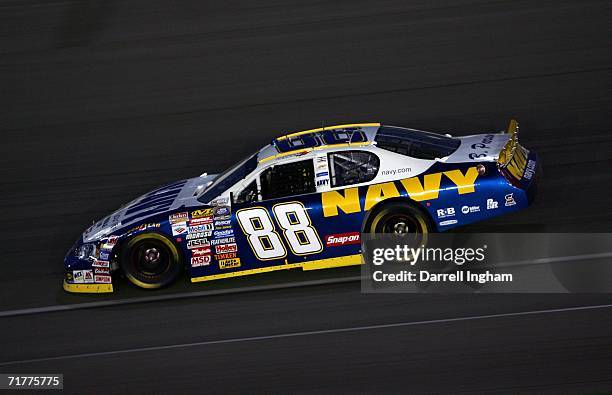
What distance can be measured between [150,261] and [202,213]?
2.46 ft

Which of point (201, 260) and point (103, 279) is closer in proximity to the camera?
point (201, 260)

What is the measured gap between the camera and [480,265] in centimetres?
912

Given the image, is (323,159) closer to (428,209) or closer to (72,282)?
(428,209)

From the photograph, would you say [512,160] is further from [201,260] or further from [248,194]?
[201,260]

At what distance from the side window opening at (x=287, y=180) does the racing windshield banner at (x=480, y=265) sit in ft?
2.66

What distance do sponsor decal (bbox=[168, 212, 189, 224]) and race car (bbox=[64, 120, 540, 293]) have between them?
13 mm

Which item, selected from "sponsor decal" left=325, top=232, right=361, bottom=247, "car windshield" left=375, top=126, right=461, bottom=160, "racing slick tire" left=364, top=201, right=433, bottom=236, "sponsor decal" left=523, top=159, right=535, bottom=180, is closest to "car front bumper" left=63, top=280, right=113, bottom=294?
"sponsor decal" left=325, top=232, right=361, bottom=247

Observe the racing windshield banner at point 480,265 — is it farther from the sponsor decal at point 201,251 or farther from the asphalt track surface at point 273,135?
the sponsor decal at point 201,251

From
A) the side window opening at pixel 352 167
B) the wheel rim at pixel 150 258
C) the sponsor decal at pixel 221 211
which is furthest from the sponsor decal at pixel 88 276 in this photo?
the side window opening at pixel 352 167

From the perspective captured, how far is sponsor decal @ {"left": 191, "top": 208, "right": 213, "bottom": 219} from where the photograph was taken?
9297 millimetres

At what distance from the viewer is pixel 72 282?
31.4 ft

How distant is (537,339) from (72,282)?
468 cm

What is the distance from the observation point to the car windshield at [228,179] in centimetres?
949

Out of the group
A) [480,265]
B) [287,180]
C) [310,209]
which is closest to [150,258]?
[287,180]
